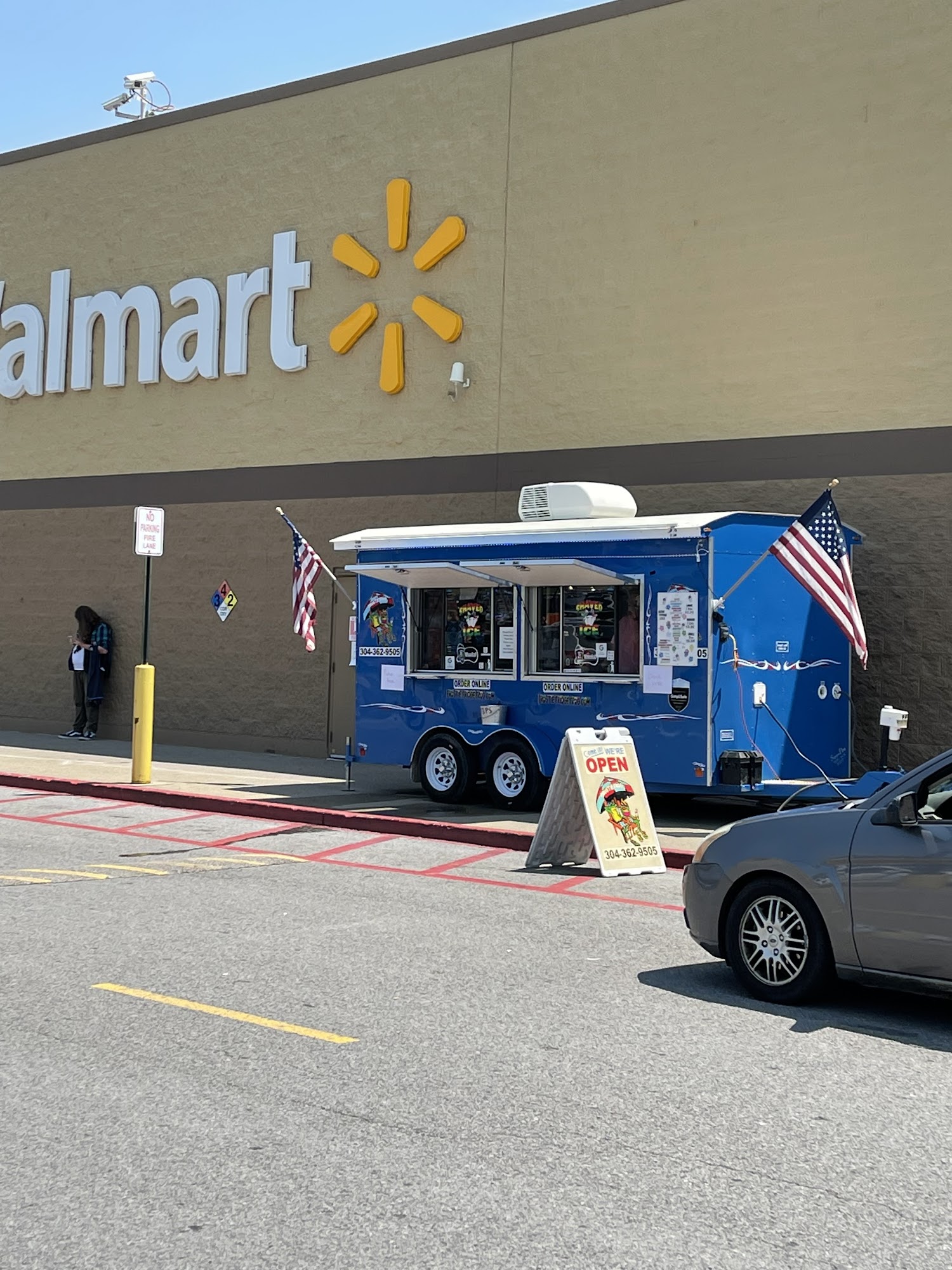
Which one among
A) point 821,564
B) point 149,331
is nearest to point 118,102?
point 149,331

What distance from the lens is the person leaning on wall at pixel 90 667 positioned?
76.4 feet

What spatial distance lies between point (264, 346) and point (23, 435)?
19.0 feet

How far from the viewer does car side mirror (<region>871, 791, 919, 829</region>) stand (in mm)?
6820

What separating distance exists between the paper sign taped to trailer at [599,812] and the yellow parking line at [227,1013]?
486cm

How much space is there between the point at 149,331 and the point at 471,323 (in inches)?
256

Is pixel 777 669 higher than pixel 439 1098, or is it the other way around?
pixel 777 669

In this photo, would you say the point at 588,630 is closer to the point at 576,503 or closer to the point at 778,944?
the point at 576,503

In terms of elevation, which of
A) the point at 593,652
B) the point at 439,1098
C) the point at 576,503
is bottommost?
the point at 439,1098

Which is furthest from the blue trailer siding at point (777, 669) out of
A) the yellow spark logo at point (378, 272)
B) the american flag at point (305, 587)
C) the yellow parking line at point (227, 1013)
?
the yellow parking line at point (227, 1013)

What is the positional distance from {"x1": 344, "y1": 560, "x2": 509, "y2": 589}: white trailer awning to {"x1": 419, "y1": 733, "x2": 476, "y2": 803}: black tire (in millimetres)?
1779

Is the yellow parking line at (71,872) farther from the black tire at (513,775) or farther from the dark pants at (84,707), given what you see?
the dark pants at (84,707)

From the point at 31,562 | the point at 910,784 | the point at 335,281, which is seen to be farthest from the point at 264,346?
the point at 910,784

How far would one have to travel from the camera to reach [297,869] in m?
11.6

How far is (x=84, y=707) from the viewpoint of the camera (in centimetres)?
2356
